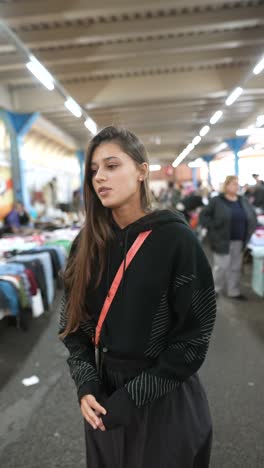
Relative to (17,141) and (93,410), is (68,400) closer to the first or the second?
(93,410)

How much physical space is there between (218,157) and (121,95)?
56.5 ft

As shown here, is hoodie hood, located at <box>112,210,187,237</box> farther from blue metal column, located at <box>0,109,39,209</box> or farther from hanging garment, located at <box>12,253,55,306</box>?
blue metal column, located at <box>0,109,39,209</box>

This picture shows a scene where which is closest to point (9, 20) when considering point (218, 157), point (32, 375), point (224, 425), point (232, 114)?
point (32, 375)

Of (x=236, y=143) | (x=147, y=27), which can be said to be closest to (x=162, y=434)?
(x=147, y=27)

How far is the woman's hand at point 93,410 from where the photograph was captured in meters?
1.05

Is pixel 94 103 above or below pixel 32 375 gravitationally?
above

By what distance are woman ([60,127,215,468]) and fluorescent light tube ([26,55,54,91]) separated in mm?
5325

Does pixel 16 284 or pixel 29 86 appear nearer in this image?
pixel 16 284

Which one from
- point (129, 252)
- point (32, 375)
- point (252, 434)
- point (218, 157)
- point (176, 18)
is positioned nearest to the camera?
point (129, 252)

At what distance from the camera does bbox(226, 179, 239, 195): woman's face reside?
4.40 m

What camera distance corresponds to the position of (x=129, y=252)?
1081 mm

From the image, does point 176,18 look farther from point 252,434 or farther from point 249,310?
point 252,434

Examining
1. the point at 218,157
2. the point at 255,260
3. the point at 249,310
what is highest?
the point at 218,157

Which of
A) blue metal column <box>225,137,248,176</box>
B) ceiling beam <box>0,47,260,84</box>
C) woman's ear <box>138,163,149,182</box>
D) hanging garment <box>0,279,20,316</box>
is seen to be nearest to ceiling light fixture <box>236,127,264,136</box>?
blue metal column <box>225,137,248,176</box>
